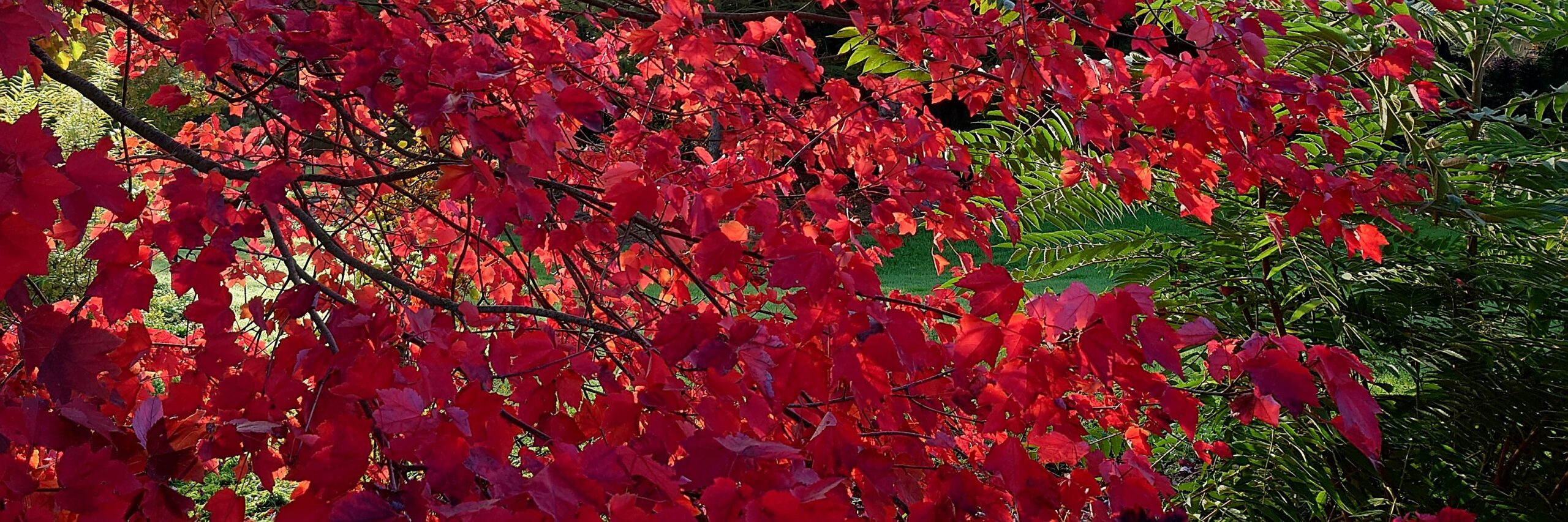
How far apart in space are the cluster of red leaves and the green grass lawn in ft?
16.6

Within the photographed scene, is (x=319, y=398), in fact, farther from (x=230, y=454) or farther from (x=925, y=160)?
(x=925, y=160)

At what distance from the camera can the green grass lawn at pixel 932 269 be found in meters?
8.48

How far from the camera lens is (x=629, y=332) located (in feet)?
5.75

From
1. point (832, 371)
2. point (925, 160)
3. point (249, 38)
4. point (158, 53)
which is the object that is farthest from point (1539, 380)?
point (158, 53)

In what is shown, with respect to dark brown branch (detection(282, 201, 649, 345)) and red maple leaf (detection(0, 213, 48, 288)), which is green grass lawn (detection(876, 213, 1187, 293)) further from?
red maple leaf (detection(0, 213, 48, 288))

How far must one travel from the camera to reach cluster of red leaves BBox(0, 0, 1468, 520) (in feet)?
3.90


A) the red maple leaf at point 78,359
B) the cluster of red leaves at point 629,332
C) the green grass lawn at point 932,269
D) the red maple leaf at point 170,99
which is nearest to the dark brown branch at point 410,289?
the cluster of red leaves at point 629,332

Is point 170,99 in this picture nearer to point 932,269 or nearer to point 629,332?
point 629,332

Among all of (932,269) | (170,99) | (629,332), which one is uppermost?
(170,99)

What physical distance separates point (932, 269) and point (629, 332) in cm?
831

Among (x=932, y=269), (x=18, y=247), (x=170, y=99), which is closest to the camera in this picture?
(x=18, y=247)

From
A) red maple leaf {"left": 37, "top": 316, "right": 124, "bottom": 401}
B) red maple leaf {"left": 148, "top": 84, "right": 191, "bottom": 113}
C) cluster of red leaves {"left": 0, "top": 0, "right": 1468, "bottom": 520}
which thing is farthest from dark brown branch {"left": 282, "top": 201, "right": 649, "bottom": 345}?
red maple leaf {"left": 148, "top": 84, "right": 191, "bottom": 113}

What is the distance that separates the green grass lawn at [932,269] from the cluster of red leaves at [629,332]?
16.6 ft

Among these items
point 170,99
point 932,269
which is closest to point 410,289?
point 170,99
